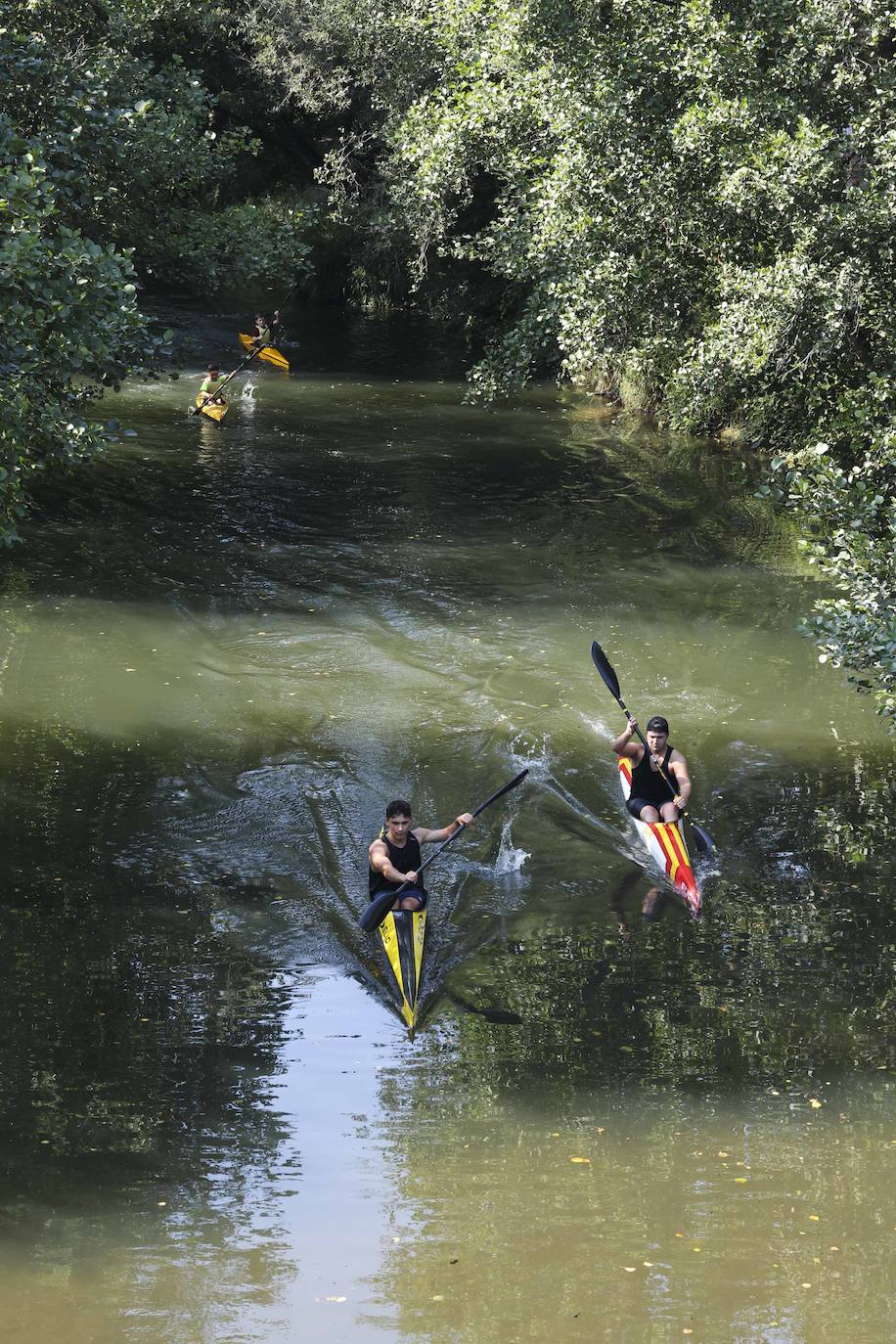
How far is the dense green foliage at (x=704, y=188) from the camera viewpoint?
16141 mm

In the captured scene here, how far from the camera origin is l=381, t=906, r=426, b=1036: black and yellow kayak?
8.95 meters

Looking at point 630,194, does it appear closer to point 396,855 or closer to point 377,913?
point 396,855

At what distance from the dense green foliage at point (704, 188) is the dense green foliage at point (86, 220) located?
3509mm

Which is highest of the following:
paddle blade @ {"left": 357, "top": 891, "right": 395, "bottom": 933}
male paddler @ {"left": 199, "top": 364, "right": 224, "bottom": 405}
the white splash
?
male paddler @ {"left": 199, "top": 364, "right": 224, "bottom": 405}

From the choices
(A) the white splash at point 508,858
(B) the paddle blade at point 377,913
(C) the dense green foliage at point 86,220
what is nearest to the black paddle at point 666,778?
Answer: (A) the white splash at point 508,858

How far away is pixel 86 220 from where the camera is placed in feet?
57.4

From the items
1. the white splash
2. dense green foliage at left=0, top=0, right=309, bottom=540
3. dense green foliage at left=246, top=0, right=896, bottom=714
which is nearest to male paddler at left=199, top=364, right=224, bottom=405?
dense green foliage at left=0, top=0, right=309, bottom=540

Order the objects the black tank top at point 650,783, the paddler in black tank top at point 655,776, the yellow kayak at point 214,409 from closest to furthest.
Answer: the paddler in black tank top at point 655,776 → the black tank top at point 650,783 → the yellow kayak at point 214,409

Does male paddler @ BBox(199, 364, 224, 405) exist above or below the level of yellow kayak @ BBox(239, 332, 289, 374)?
below

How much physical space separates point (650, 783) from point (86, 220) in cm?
1056

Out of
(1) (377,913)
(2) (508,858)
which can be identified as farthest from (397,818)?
(2) (508,858)

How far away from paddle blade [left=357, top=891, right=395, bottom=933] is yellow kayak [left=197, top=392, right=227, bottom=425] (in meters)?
18.1

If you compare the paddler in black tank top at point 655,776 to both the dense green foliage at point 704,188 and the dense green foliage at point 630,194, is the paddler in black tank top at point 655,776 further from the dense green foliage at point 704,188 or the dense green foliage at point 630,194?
the dense green foliage at point 704,188

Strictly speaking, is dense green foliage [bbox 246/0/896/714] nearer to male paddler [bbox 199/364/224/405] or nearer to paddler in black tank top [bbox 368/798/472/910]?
paddler in black tank top [bbox 368/798/472/910]
